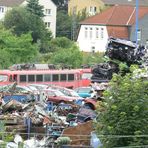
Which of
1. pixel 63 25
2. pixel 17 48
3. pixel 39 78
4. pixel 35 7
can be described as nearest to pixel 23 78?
pixel 39 78

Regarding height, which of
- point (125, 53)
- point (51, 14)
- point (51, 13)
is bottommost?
point (51, 14)

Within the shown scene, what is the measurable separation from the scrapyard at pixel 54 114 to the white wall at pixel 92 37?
47.3 meters

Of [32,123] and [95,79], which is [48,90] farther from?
[32,123]

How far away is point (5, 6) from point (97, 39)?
56.5 ft

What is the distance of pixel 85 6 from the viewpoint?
11738cm

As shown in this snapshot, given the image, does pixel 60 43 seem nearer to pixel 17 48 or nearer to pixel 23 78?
pixel 17 48

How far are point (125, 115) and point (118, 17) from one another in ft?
245

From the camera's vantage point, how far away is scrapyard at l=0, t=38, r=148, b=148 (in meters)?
24.9

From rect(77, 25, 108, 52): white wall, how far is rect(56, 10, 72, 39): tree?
24.8ft

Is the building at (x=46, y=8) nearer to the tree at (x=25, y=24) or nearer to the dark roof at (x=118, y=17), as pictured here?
the dark roof at (x=118, y=17)

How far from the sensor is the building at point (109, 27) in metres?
92.4

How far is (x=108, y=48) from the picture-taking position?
39.2m

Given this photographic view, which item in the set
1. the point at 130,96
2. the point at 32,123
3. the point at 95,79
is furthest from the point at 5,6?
the point at 130,96

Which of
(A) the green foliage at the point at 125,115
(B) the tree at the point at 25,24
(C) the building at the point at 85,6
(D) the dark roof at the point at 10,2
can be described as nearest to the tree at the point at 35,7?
(B) the tree at the point at 25,24
